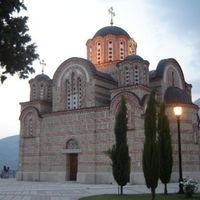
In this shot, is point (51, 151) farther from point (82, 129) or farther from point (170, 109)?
point (170, 109)

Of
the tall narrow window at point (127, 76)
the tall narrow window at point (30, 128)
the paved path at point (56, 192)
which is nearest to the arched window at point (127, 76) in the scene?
the tall narrow window at point (127, 76)

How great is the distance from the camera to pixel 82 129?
32.8 meters

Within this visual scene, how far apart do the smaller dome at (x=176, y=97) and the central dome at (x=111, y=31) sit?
29.8ft

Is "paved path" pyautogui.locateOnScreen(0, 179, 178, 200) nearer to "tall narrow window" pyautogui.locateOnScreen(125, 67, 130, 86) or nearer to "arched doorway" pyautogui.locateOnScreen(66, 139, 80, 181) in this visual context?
"arched doorway" pyautogui.locateOnScreen(66, 139, 80, 181)

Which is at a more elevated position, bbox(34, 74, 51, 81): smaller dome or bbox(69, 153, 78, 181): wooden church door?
bbox(34, 74, 51, 81): smaller dome

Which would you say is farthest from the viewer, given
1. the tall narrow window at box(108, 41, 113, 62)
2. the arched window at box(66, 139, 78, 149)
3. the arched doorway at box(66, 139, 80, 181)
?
the tall narrow window at box(108, 41, 113, 62)

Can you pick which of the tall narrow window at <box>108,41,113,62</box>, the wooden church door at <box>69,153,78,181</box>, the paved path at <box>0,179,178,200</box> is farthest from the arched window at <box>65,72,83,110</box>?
the paved path at <box>0,179,178,200</box>

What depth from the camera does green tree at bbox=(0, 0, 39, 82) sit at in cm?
1162

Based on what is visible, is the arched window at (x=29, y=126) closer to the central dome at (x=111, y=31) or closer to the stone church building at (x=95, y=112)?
the stone church building at (x=95, y=112)

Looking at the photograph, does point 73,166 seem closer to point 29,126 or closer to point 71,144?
point 71,144

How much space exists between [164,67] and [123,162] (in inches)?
650

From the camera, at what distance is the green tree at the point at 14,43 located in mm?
11625

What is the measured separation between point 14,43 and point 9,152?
342 feet

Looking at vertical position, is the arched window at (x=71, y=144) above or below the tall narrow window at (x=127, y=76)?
below
